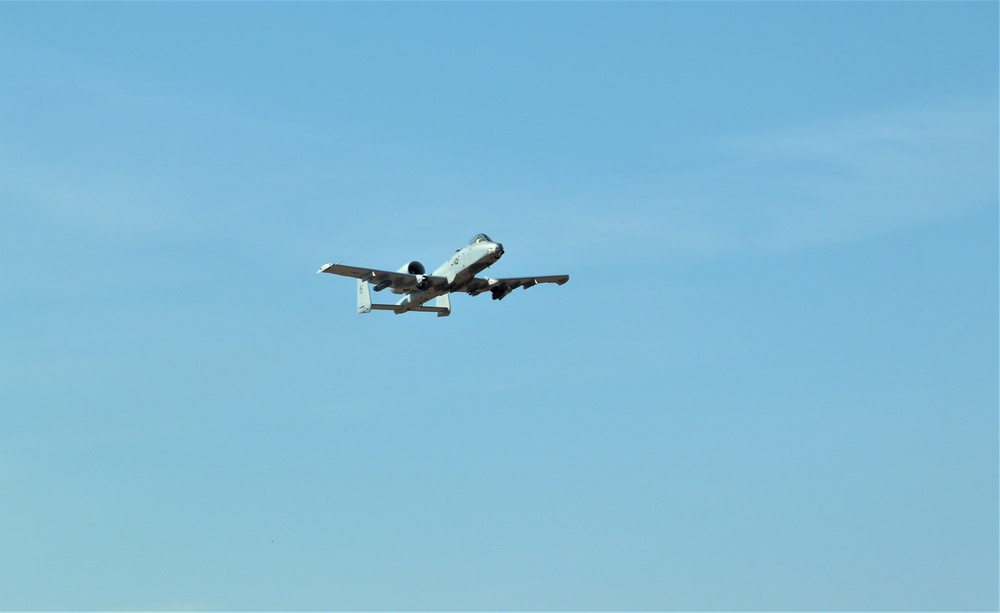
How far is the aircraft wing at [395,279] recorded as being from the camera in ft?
360

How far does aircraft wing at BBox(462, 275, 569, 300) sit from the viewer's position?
112m

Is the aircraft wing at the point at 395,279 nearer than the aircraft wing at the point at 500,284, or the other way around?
the aircraft wing at the point at 395,279

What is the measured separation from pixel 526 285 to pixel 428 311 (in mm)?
6985

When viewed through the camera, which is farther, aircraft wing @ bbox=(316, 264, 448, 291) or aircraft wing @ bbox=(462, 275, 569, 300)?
aircraft wing @ bbox=(462, 275, 569, 300)

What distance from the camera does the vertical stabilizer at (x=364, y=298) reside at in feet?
371

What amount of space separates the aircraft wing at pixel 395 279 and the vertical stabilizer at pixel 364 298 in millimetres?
2006

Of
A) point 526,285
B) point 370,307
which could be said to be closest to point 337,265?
point 370,307

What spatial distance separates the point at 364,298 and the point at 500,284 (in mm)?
9183

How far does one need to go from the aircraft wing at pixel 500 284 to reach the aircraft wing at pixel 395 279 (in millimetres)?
2252

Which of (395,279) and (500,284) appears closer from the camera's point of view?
(395,279)

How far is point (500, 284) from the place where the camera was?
113 m

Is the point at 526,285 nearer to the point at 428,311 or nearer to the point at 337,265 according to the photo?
the point at 428,311

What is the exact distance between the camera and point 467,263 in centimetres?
10850

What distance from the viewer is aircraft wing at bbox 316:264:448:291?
10962 cm
